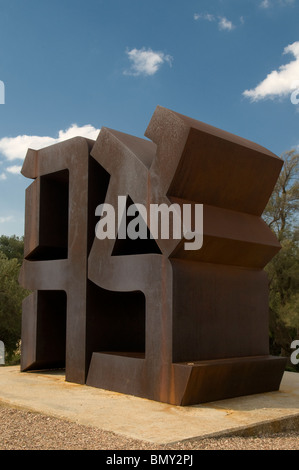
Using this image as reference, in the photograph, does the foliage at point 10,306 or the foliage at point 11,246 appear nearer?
the foliage at point 10,306

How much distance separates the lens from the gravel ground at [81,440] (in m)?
4.76

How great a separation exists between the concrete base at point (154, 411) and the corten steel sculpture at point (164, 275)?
0.94 feet

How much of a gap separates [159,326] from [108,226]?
1.95 m

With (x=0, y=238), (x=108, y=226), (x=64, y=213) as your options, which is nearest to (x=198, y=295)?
(x=108, y=226)

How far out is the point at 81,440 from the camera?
4949 mm

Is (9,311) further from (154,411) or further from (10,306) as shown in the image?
(154,411)

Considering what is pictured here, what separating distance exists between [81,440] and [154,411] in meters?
1.46

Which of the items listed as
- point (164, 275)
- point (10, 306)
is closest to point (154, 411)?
point (164, 275)

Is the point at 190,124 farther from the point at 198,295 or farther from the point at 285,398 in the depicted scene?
the point at 285,398

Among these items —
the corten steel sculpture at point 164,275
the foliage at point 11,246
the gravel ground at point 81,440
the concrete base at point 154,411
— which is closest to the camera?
the gravel ground at point 81,440

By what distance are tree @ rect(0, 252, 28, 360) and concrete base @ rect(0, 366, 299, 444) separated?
1202 centimetres

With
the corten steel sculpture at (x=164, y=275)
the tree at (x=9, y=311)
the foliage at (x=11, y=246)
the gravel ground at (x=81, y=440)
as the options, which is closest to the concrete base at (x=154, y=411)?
the gravel ground at (x=81, y=440)

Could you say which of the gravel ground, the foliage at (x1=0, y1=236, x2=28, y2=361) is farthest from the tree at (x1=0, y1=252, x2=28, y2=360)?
the gravel ground

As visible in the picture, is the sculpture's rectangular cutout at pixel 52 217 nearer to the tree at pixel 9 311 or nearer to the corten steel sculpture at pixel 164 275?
the corten steel sculpture at pixel 164 275
